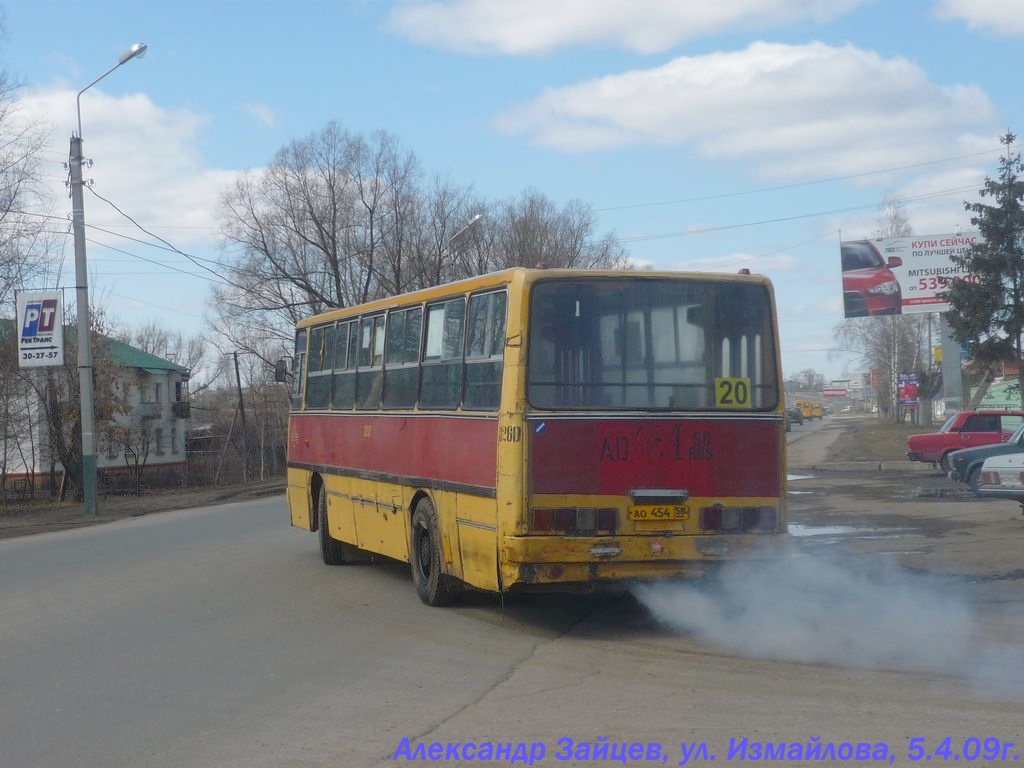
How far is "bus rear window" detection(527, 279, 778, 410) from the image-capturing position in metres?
9.34

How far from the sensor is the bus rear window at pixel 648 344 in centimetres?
934

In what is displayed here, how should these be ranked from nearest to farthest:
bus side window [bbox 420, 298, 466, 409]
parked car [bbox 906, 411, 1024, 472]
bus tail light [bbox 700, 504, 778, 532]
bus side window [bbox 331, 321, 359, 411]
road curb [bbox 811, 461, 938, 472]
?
1. bus tail light [bbox 700, 504, 778, 532]
2. bus side window [bbox 420, 298, 466, 409]
3. bus side window [bbox 331, 321, 359, 411]
4. parked car [bbox 906, 411, 1024, 472]
5. road curb [bbox 811, 461, 938, 472]

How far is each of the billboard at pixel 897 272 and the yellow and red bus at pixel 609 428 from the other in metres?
40.6

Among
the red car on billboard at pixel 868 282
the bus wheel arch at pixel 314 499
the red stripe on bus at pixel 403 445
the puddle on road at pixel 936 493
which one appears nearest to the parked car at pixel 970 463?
the puddle on road at pixel 936 493

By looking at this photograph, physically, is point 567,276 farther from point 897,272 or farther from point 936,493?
point 897,272

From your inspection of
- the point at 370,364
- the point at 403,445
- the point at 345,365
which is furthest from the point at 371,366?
the point at 403,445

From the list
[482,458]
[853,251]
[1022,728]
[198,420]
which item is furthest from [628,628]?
[198,420]

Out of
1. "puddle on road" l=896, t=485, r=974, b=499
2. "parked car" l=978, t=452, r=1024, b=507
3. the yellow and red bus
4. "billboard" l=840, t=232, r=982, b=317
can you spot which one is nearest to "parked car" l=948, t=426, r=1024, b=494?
"puddle on road" l=896, t=485, r=974, b=499

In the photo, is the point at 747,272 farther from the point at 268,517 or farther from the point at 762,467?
the point at 268,517

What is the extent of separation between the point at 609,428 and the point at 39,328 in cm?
1979

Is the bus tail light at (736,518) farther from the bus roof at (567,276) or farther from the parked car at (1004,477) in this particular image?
the parked car at (1004,477)

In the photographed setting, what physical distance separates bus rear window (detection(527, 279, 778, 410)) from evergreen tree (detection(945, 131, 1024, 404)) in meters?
29.9

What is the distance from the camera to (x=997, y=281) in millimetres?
36938

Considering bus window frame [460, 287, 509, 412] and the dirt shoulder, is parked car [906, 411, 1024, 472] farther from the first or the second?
bus window frame [460, 287, 509, 412]
